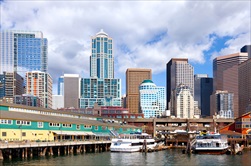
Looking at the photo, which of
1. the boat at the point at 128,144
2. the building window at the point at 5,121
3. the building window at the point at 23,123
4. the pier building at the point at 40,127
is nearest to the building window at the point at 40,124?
the pier building at the point at 40,127

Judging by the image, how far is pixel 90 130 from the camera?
116m

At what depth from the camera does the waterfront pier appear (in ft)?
251

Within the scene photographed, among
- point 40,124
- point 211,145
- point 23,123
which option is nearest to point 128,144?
point 211,145

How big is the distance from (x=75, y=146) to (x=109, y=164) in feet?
94.0

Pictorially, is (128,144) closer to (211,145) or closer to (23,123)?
(211,145)

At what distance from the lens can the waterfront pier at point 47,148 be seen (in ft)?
251

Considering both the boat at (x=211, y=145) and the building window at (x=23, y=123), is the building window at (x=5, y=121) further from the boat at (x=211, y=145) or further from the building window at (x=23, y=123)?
the boat at (x=211, y=145)

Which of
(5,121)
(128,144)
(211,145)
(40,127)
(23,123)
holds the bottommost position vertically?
(128,144)

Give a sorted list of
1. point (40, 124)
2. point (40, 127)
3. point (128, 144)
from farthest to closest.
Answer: point (128, 144), point (40, 124), point (40, 127)

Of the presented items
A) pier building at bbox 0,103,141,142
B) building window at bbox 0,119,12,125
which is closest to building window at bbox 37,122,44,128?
pier building at bbox 0,103,141,142

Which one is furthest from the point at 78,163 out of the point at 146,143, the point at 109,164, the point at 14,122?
the point at 146,143

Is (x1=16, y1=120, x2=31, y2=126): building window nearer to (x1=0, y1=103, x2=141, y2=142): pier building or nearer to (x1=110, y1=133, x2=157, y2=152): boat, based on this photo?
(x1=0, y1=103, x2=141, y2=142): pier building

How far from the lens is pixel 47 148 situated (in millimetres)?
88562

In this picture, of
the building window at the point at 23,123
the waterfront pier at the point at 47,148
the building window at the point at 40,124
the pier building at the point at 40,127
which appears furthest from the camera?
the building window at the point at 40,124
